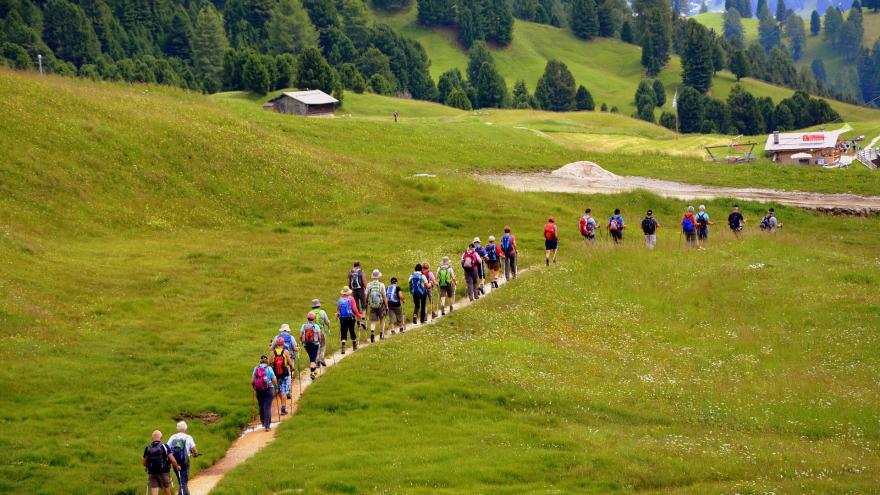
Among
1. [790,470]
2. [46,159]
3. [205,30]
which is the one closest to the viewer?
[790,470]

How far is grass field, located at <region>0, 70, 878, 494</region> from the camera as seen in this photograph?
105 feet

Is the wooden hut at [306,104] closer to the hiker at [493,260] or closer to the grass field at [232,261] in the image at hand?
the grass field at [232,261]

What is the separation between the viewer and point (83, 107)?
67375 millimetres

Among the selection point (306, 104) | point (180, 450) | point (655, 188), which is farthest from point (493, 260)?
point (306, 104)

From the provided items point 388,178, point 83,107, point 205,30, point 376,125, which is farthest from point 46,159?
point 205,30

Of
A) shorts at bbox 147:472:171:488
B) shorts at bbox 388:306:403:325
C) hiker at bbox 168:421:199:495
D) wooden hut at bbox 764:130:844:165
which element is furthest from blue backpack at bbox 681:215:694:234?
wooden hut at bbox 764:130:844:165

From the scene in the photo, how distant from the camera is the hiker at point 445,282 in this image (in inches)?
1665

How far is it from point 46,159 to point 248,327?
75.4ft

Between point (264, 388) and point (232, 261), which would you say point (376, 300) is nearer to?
point (264, 388)

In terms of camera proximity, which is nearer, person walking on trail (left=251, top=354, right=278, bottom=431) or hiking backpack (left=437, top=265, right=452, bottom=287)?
person walking on trail (left=251, top=354, right=278, bottom=431)

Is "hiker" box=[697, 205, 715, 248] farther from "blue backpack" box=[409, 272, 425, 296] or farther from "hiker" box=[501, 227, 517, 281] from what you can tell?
"blue backpack" box=[409, 272, 425, 296]

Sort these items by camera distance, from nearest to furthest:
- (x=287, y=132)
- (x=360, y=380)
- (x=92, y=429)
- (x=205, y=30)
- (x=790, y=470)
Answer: (x=790, y=470) < (x=92, y=429) < (x=360, y=380) < (x=287, y=132) < (x=205, y=30)

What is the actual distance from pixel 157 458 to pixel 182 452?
2.88 feet

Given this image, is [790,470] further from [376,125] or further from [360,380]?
[376,125]
